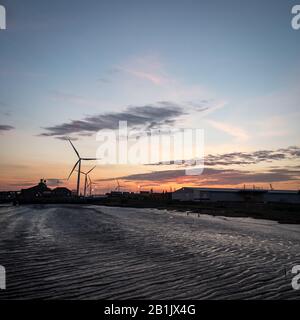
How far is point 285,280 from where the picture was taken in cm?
1148

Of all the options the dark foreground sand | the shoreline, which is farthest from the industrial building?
the dark foreground sand

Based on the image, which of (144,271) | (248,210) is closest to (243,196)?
(248,210)

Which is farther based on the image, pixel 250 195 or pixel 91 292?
pixel 250 195

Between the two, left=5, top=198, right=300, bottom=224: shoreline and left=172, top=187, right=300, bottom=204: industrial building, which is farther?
left=172, top=187, right=300, bottom=204: industrial building

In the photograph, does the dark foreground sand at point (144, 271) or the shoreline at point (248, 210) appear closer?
the dark foreground sand at point (144, 271)

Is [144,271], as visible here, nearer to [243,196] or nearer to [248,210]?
[248,210]

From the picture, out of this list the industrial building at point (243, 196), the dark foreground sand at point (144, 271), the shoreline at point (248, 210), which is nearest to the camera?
the dark foreground sand at point (144, 271)

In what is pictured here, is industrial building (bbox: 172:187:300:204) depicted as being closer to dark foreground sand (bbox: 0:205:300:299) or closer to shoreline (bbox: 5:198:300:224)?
shoreline (bbox: 5:198:300:224)

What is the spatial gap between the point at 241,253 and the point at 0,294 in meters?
12.1

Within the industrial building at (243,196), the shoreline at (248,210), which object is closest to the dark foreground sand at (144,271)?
the shoreline at (248,210)

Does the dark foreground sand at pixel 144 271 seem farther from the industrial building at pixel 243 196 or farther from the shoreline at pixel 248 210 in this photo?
the industrial building at pixel 243 196

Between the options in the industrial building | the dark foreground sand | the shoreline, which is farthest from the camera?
the industrial building

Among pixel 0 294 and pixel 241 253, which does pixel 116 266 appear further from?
pixel 241 253
